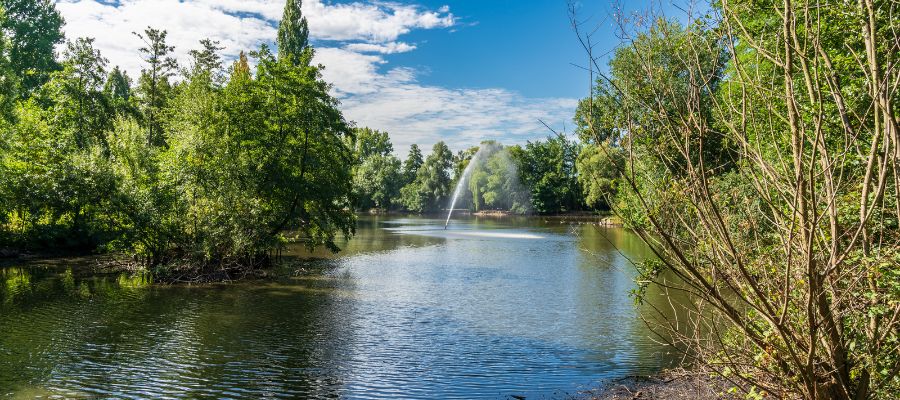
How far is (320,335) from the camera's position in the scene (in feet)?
45.5

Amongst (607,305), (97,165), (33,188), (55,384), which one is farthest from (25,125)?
(607,305)

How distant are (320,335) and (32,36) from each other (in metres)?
51.8

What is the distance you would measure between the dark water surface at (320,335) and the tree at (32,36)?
32572mm

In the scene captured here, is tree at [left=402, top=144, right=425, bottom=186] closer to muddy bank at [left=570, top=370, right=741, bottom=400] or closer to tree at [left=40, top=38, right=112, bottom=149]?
tree at [left=40, top=38, right=112, bottom=149]

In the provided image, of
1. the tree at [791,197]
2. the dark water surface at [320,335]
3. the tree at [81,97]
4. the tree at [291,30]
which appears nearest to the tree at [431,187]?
the tree at [291,30]

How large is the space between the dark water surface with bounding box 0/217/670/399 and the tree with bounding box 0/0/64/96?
32.6 m

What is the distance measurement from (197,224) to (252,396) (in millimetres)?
13871

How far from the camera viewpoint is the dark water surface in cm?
1028

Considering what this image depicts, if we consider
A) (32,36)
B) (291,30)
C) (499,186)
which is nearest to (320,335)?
(291,30)

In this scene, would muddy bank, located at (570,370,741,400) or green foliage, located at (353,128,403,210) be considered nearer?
muddy bank, located at (570,370,741,400)

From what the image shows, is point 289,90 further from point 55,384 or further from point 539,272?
point 55,384

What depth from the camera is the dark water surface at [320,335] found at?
33.7 feet

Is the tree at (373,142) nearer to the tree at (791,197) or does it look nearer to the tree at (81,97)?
the tree at (81,97)

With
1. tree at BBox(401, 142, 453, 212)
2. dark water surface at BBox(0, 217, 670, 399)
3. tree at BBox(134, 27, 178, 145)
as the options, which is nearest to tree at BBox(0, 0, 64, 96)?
tree at BBox(134, 27, 178, 145)
